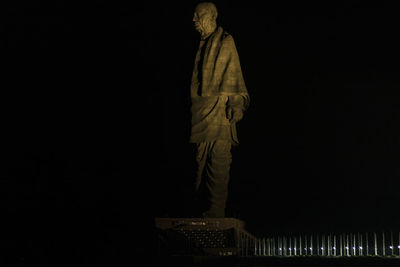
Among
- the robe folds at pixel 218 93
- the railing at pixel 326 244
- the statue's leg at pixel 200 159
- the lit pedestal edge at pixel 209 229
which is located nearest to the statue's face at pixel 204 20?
the robe folds at pixel 218 93

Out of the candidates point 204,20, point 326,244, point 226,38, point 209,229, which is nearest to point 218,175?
point 209,229

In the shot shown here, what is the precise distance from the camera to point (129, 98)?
42.0 ft

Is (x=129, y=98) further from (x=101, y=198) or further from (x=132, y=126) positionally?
(x=101, y=198)

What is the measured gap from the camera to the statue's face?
9.50 m

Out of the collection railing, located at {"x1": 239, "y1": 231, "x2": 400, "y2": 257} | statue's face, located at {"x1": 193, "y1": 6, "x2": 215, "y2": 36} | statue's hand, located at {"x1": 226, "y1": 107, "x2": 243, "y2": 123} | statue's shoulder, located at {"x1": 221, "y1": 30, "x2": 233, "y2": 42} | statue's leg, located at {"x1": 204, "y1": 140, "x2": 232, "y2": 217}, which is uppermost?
statue's face, located at {"x1": 193, "y1": 6, "x2": 215, "y2": 36}

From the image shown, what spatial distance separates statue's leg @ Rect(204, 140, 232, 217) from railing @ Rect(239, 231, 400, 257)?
0.56 m

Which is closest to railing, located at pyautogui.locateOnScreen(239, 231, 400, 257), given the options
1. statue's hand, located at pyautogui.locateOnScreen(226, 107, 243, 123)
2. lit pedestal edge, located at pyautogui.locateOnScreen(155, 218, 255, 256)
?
lit pedestal edge, located at pyautogui.locateOnScreen(155, 218, 255, 256)

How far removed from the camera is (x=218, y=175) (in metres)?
9.40

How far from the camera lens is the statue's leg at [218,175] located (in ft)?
30.7

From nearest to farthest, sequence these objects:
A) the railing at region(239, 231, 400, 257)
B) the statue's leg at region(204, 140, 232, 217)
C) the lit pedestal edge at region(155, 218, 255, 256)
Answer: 1. the lit pedestal edge at region(155, 218, 255, 256)
2. the statue's leg at region(204, 140, 232, 217)
3. the railing at region(239, 231, 400, 257)

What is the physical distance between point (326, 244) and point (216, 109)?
115 inches

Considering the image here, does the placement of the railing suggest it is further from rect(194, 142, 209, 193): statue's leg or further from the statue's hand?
the statue's hand

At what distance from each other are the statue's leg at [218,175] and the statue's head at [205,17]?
5.46 ft

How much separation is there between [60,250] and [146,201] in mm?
2216
